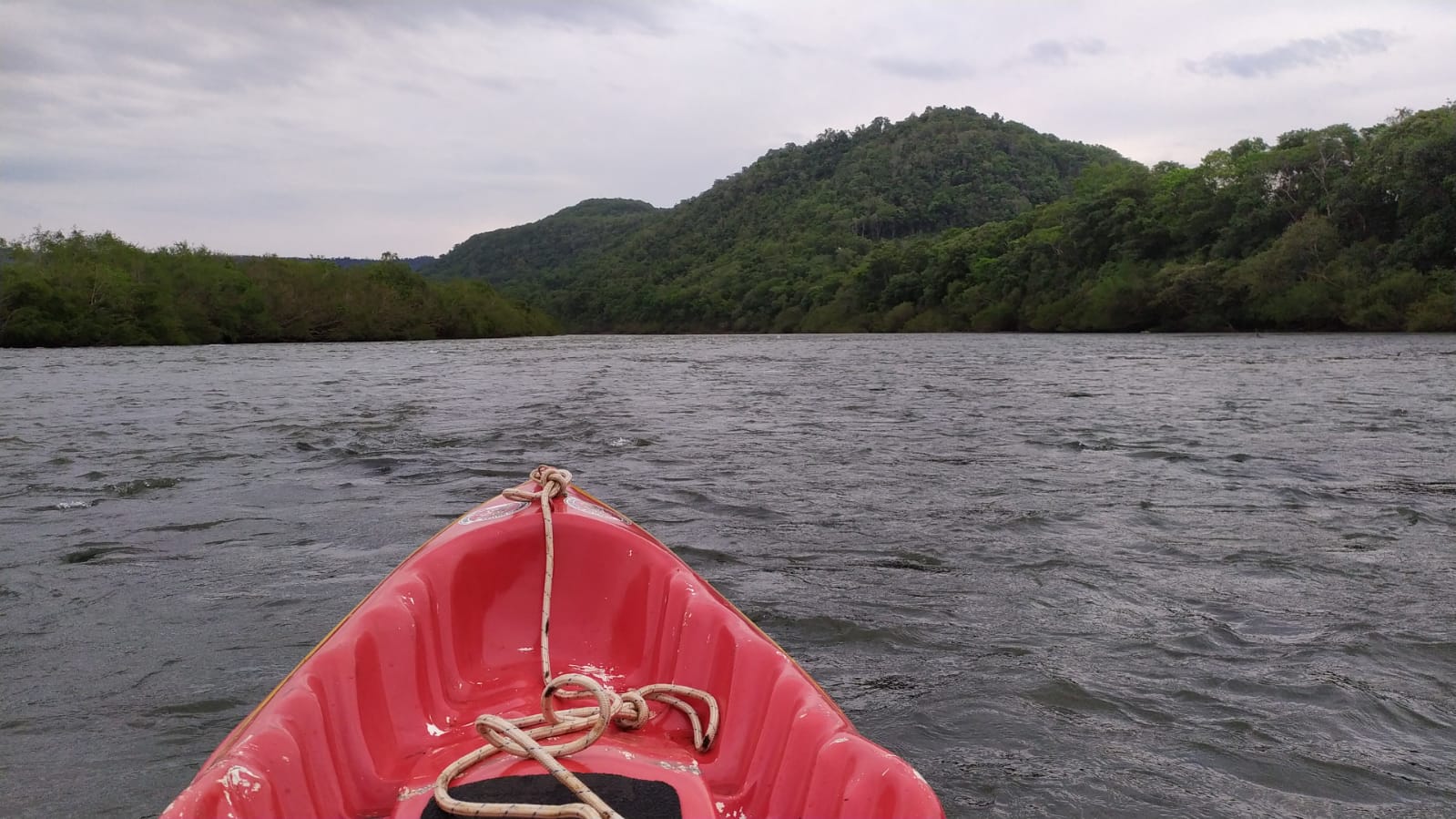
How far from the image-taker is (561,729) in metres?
2.82

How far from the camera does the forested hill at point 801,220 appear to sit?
336ft

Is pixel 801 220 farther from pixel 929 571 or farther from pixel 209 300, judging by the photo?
Result: pixel 929 571

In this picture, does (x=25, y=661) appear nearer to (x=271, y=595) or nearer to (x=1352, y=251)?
(x=271, y=595)

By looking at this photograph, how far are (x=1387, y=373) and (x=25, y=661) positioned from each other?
21.7 m

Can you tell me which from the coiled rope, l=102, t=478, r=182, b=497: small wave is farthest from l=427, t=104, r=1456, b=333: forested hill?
the coiled rope

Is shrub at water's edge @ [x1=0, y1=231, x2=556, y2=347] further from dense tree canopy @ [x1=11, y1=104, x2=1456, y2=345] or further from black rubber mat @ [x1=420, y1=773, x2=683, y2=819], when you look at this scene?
black rubber mat @ [x1=420, y1=773, x2=683, y2=819]

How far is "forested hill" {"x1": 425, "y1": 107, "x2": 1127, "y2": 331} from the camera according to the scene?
102500 millimetres

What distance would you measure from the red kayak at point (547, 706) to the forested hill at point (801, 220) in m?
87.4

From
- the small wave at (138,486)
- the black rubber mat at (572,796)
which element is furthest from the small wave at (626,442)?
the black rubber mat at (572,796)

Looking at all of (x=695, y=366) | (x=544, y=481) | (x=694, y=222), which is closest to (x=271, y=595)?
(x=544, y=481)

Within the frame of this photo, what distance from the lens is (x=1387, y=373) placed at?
62.6 ft

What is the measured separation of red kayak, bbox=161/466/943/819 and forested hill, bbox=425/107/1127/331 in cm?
8743

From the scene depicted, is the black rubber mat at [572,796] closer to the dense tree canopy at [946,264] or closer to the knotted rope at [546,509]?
the knotted rope at [546,509]

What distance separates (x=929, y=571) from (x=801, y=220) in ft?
382
